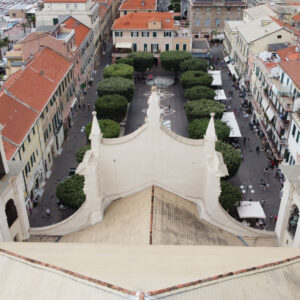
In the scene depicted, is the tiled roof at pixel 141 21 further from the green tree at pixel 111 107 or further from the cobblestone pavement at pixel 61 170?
the green tree at pixel 111 107

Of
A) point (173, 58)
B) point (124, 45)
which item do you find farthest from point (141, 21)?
point (173, 58)

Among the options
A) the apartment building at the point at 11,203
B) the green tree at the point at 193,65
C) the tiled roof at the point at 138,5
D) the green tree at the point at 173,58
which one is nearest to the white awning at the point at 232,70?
the green tree at the point at 193,65

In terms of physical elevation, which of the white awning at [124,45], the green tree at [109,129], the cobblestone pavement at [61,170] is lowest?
the cobblestone pavement at [61,170]

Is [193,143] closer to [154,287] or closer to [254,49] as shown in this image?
[154,287]

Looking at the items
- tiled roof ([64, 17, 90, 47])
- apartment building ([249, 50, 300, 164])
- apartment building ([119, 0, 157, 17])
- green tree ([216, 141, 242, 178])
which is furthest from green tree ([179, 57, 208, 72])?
apartment building ([119, 0, 157, 17])

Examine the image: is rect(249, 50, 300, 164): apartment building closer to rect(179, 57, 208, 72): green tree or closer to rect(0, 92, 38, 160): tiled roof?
rect(179, 57, 208, 72): green tree

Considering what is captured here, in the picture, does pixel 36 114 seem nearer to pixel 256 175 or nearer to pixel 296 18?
pixel 256 175

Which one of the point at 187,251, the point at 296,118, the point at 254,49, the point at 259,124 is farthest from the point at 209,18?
the point at 187,251
